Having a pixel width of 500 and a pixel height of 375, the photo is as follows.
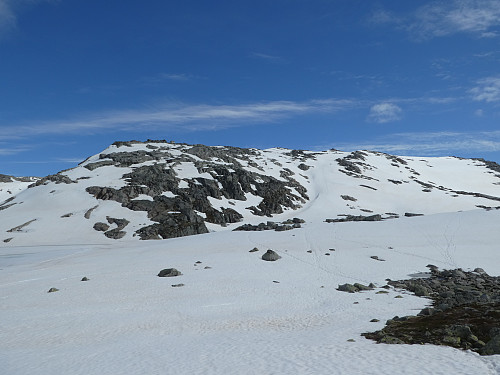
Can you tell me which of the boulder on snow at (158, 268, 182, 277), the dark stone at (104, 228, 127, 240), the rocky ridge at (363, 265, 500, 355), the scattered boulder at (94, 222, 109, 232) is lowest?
the dark stone at (104, 228, 127, 240)

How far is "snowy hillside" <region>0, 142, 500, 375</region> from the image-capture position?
1514 cm

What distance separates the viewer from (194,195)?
8800 cm

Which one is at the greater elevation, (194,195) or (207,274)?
(194,195)

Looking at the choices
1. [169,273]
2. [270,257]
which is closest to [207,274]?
[169,273]

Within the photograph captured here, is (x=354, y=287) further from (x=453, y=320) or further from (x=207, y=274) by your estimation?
(x=207, y=274)

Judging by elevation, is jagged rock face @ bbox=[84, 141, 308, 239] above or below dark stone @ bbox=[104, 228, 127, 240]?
above

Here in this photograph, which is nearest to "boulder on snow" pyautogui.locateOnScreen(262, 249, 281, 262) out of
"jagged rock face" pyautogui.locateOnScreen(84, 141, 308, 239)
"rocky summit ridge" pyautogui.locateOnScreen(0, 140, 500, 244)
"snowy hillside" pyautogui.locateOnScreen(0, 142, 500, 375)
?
"snowy hillside" pyautogui.locateOnScreen(0, 142, 500, 375)

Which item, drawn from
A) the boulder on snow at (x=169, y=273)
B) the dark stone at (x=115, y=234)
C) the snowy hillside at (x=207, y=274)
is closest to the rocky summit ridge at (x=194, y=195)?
the dark stone at (x=115, y=234)

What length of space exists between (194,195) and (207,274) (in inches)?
2170

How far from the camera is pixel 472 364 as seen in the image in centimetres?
1355

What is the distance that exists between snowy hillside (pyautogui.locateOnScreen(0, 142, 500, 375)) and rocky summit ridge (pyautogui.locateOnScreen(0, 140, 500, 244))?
1.60 ft

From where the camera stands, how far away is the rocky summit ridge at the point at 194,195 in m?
72.4

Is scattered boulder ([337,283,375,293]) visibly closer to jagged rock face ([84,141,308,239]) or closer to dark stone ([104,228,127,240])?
jagged rock face ([84,141,308,239])

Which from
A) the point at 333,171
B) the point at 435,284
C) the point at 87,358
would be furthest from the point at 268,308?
the point at 333,171
